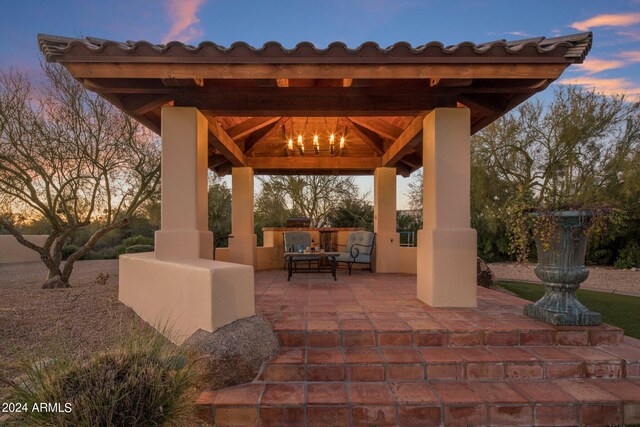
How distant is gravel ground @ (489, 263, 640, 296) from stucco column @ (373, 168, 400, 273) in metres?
2.57

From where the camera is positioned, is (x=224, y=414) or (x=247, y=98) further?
(x=247, y=98)

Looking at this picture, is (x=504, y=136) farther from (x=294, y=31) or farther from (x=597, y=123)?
(x=294, y=31)

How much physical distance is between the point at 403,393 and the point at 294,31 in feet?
24.8

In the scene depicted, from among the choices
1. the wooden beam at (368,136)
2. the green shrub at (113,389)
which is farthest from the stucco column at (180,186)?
the wooden beam at (368,136)

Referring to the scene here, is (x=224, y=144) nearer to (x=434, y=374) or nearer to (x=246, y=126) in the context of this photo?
(x=246, y=126)

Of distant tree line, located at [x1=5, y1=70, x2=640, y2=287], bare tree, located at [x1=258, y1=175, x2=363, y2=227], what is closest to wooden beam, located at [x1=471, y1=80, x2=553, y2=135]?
distant tree line, located at [x1=5, y1=70, x2=640, y2=287]

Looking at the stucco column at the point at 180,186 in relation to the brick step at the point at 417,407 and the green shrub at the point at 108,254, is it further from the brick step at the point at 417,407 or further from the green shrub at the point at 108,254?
the green shrub at the point at 108,254

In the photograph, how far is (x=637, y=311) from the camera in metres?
5.41

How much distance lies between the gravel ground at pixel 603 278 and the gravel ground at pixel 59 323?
690 cm

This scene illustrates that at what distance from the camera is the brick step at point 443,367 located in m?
2.67

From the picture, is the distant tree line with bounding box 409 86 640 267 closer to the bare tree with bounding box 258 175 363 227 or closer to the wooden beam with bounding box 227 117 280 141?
the bare tree with bounding box 258 175 363 227

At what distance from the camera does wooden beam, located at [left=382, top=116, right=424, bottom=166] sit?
472 cm

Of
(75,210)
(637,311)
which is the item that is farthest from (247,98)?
(637,311)

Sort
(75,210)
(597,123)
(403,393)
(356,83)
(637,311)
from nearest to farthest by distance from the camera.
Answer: (403,393), (356,83), (637,311), (75,210), (597,123)
